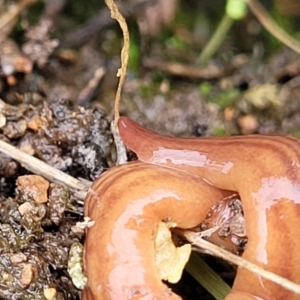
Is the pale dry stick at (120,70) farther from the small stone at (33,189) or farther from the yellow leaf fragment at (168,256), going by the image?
the yellow leaf fragment at (168,256)

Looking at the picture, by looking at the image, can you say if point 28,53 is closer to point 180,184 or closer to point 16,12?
point 16,12

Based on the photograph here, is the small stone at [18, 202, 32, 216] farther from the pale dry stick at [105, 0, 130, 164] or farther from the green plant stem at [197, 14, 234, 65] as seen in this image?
the green plant stem at [197, 14, 234, 65]

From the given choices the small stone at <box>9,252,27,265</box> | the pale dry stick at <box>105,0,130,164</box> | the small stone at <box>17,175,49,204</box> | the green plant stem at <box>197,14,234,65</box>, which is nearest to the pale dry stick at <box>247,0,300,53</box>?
the green plant stem at <box>197,14,234,65</box>

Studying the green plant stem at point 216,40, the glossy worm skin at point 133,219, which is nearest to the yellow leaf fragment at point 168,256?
the glossy worm skin at point 133,219

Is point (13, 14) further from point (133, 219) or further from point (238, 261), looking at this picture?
point (238, 261)

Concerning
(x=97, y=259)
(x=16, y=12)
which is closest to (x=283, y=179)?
(x=97, y=259)
